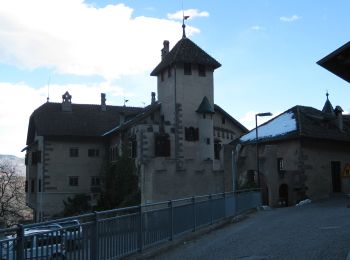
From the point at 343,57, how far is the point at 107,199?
1710 inches

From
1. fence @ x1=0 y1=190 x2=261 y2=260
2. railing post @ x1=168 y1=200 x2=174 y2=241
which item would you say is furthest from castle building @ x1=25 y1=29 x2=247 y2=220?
railing post @ x1=168 y1=200 x2=174 y2=241

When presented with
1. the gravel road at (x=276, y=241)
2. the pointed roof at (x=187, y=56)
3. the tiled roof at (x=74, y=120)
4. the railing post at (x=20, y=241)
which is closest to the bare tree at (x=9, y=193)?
the tiled roof at (x=74, y=120)

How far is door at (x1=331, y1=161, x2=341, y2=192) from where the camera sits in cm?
3891

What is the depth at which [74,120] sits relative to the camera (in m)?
62.3

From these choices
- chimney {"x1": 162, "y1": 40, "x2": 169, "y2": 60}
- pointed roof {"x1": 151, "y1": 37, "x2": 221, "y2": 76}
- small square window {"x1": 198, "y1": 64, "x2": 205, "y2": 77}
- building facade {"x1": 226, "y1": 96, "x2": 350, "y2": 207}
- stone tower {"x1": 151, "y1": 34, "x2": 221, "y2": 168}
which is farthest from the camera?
chimney {"x1": 162, "y1": 40, "x2": 169, "y2": 60}

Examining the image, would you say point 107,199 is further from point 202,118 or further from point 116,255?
point 116,255

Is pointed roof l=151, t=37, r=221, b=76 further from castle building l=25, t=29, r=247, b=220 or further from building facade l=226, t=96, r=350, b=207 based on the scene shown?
building facade l=226, t=96, r=350, b=207

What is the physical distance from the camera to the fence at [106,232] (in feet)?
31.4

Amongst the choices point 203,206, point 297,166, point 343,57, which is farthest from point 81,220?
point 297,166

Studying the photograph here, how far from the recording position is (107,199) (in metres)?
53.7

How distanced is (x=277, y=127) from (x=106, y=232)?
2865 cm

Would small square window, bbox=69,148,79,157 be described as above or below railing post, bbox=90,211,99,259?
above

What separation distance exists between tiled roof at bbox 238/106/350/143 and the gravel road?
1558 cm

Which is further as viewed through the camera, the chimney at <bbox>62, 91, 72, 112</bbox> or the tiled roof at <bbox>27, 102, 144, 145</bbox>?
the chimney at <bbox>62, 91, 72, 112</bbox>
